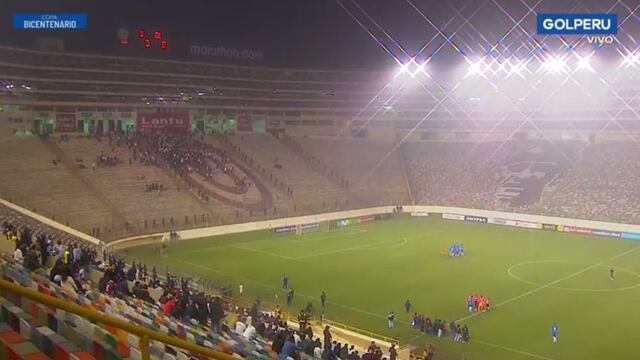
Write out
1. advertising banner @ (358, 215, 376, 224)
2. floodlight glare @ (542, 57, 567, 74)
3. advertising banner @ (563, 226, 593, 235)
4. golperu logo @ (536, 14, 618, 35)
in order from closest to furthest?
golperu logo @ (536, 14, 618, 35), advertising banner @ (563, 226, 593, 235), advertising banner @ (358, 215, 376, 224), floodlight glare @ (542, 57, 567, 74)

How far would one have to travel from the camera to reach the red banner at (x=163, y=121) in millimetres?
58469

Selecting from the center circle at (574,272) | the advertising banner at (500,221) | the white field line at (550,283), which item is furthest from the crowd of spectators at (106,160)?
the white field line at (550,283)

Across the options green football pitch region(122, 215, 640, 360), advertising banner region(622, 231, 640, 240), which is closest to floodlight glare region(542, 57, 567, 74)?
green football pitch region(122, 215, 640, 360)

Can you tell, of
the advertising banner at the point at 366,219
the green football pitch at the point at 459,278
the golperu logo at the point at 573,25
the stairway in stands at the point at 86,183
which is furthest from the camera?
the advertising banner at the point at 366,219

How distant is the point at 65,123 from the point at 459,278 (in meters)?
37.8

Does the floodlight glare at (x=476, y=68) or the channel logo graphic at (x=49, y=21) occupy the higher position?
the floodlight glare at (x=476, y=68)

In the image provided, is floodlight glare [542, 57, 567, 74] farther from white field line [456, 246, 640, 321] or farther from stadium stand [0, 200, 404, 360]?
stadium stand [0, 200, 404, 360]

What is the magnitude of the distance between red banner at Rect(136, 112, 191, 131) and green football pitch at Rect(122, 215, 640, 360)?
1873cm

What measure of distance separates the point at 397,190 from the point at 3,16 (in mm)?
38346

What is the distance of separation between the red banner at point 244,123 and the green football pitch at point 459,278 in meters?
22.2

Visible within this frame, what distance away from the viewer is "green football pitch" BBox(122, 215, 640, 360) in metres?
23.8

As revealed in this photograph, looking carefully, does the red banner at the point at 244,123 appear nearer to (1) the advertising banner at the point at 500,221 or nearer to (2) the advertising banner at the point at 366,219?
(2) the advertising banner at the point at 366,219

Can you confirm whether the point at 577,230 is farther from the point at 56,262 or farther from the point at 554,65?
the point at 56,262

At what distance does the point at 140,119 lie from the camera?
193 feet
